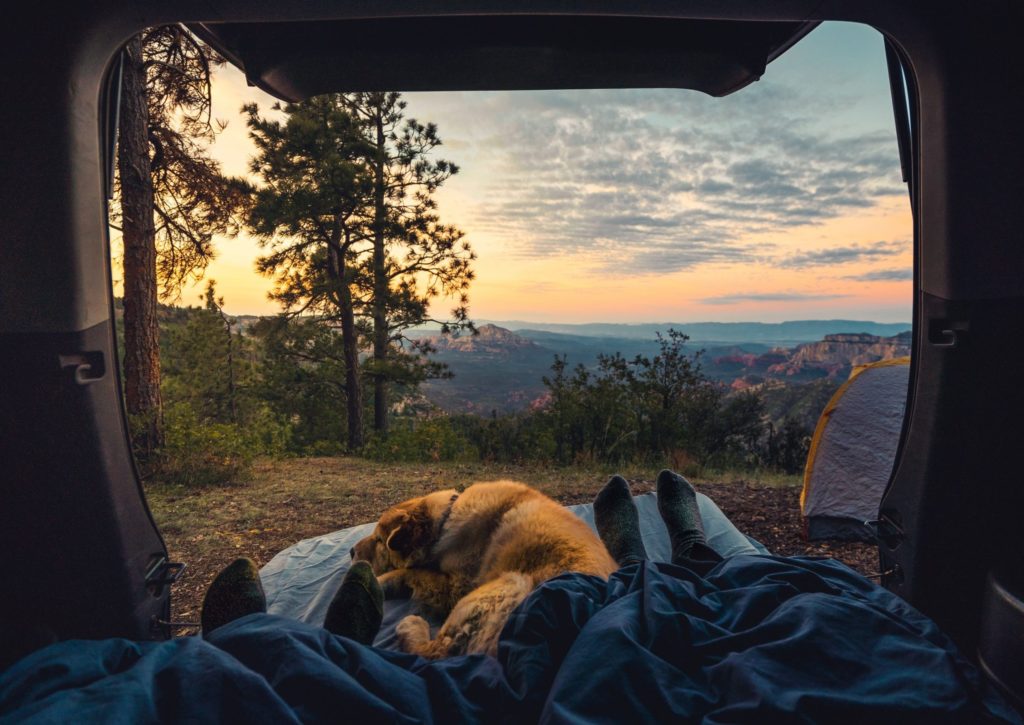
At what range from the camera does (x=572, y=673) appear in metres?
1.11

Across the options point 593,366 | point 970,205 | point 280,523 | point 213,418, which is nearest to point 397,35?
point 970,205

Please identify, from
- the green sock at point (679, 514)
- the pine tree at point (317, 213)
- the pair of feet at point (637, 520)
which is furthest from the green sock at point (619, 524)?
the pine tree at point (317, 213)

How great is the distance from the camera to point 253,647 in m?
1.17

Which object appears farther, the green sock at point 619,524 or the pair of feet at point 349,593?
the green sock at point 619,524

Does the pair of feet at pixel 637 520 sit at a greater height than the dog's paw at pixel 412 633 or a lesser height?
greater

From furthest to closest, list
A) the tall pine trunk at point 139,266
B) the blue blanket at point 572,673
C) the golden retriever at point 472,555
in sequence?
1. the tall pine trunk at point 139,266
2. the golden retriever at point 472,555
3. the blue blanket at point 572,673

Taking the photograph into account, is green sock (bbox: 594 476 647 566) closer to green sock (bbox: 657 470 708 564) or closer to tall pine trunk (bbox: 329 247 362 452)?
green sock (bbox: 657 470 708 564)

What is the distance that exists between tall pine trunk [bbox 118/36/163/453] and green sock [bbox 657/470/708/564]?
645 cm

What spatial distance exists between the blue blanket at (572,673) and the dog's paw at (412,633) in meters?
0.87

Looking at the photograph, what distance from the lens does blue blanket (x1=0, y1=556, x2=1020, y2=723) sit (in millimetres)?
1004

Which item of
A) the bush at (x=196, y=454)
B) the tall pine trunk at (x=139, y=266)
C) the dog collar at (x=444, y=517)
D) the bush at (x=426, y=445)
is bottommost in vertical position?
the bush at (x=426, y=445)

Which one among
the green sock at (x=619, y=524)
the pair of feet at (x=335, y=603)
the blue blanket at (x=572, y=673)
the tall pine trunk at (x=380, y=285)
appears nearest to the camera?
the blue blanket at (x=572, y=673)

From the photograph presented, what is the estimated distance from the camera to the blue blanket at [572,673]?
39.5 inches

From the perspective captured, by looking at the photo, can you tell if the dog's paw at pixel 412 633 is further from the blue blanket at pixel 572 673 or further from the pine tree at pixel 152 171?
the pine tree at pixel 152 171
